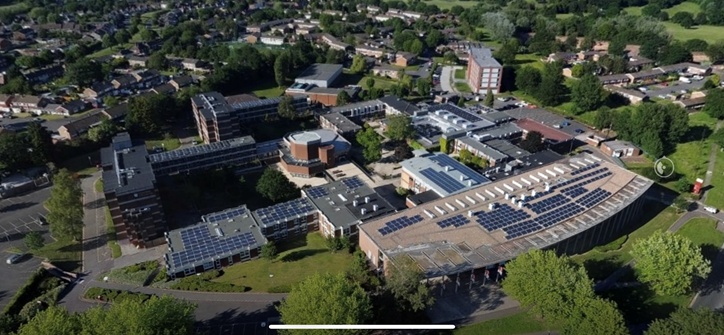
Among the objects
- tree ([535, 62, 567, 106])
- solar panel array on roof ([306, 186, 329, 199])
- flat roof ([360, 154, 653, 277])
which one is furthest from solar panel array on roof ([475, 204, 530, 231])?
tree ([535, 62, 567, 106])

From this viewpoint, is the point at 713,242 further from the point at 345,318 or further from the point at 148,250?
the point at 148,250

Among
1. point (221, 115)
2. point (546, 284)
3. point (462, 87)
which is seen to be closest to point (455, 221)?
point (546, 284)

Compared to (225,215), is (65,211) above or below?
above

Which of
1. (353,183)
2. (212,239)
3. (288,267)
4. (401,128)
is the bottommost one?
(288,267)

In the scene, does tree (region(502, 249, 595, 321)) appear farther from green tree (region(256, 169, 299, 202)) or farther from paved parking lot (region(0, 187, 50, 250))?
paved parking lot (region(0, 187, 50, 250))

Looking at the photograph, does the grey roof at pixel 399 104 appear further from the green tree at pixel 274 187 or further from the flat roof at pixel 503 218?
the green tree at pixel 274 187

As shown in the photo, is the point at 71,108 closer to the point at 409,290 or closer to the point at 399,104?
the point at 399,104

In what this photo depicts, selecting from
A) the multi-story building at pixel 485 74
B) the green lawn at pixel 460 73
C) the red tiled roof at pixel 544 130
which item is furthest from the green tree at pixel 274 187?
the green lawn at pixel 460 73

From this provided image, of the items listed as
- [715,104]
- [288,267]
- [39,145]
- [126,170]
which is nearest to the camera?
[288,267]
